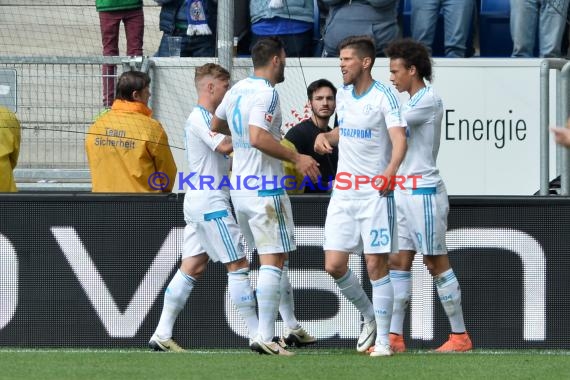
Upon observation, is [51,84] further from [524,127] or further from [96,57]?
[524,127]

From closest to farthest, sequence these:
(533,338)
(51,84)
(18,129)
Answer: (533,338) → (18,129) → (51,84)

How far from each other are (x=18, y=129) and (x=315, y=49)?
8.99ft

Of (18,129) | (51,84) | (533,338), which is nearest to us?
(533,338)

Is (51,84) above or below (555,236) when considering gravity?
above

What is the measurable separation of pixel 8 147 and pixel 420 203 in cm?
321

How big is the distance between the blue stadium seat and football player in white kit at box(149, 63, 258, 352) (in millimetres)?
3544

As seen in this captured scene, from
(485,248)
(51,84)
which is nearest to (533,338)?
(485,248)

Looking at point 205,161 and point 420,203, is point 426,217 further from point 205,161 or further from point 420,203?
point 205,161

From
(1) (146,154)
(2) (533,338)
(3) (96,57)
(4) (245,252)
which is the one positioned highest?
(3) (96,57)

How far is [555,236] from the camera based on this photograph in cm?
904

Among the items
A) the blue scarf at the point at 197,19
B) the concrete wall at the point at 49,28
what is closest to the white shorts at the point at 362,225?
the blue scarf at the point at 197,19

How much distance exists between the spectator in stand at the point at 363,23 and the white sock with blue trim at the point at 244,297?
9.70 ft

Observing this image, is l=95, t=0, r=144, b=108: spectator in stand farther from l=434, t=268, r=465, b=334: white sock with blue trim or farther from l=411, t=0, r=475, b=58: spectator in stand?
l=434, t=268, r=465, b=334: white sock with blue trim

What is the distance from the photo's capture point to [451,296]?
335 inches
